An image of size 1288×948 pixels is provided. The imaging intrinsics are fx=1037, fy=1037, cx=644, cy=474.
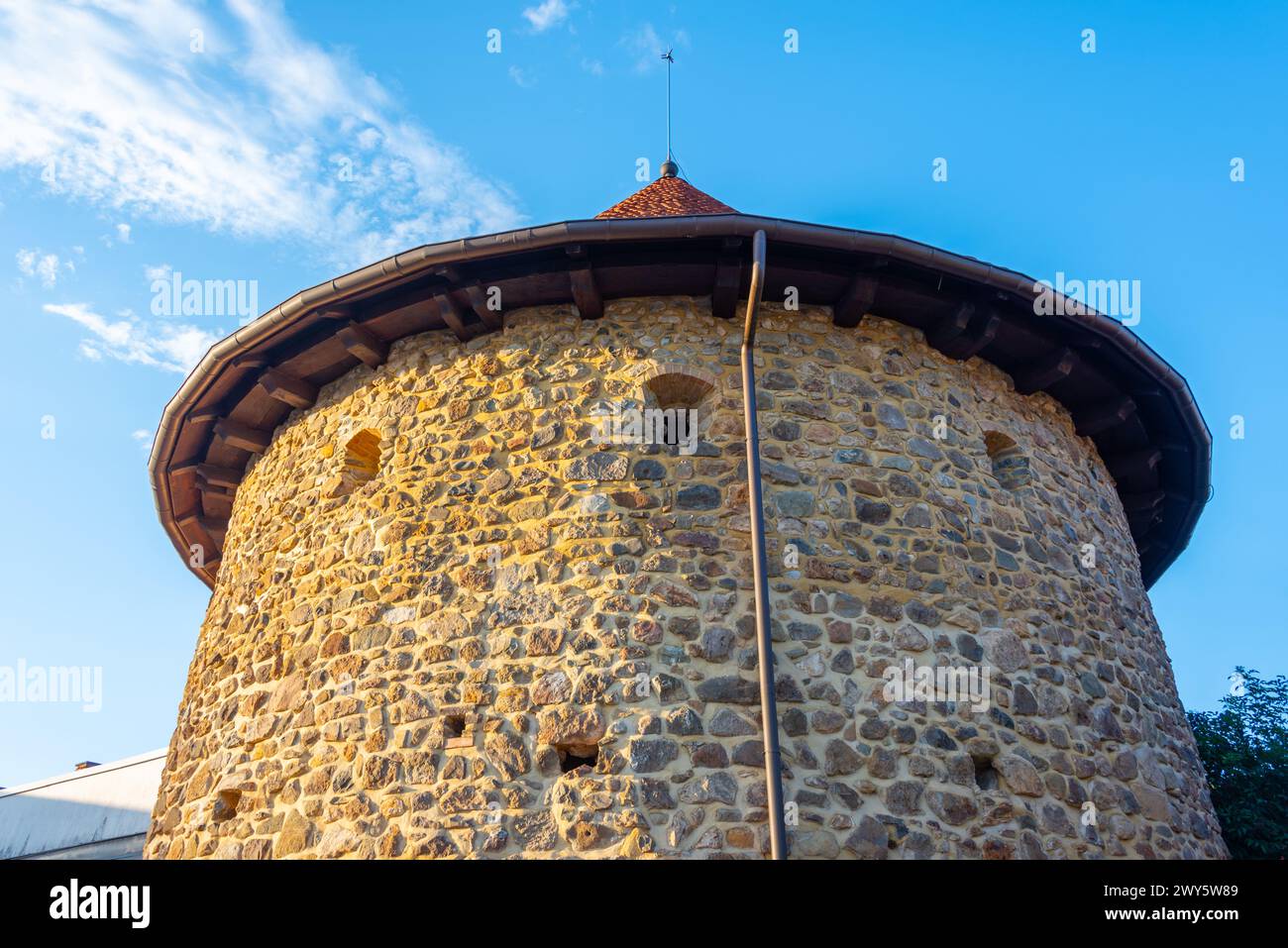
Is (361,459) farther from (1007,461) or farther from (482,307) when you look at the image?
(1007,461)

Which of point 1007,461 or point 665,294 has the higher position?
point 665,294

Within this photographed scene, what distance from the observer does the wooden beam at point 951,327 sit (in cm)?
629

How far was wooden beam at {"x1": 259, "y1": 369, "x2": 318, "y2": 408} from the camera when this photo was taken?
22.5 ft

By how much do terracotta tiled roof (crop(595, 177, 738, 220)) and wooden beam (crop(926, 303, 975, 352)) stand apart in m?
1.73

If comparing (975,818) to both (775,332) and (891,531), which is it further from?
(775,332)

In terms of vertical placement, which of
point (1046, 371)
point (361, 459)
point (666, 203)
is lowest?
point (361, 459)

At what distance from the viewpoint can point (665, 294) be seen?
20.4ft

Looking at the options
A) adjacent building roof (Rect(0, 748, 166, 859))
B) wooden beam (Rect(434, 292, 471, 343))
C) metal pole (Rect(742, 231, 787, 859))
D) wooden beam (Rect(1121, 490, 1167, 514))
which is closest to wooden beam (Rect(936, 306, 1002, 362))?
metal pole (Rect(742, 231, 787, 859))

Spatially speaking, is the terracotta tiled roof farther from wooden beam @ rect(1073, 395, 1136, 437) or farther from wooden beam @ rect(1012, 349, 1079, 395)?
wooden beam @ rect(1073, 395, 1136, 437)

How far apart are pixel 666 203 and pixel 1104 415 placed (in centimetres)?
345

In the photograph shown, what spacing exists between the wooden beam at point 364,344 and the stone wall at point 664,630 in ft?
0.51

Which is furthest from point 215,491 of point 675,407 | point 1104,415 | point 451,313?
point 1104,415
